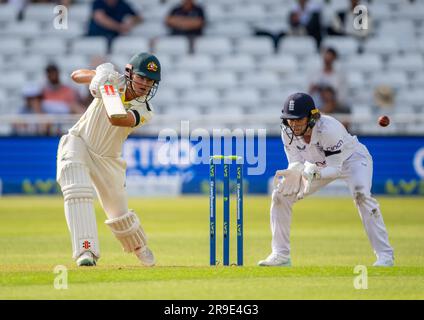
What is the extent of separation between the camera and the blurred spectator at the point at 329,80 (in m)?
18.9

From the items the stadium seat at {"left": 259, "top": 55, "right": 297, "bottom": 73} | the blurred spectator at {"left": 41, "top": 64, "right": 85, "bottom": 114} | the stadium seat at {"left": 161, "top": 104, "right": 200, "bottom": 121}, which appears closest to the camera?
the blurred spectator at {"left": 41, "top": 64, "right": 85, "bottom": 114}

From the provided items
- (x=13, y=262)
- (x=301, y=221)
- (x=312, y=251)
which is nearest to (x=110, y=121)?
(x=13, y=262)

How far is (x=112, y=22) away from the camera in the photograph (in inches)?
826

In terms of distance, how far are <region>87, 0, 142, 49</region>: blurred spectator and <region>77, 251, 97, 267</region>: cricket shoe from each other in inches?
491

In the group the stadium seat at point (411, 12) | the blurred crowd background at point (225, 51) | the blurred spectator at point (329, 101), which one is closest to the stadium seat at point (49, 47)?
the blurred crowd background at point (225, 51)

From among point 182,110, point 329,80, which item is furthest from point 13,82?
point 329,80

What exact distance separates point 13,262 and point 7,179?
8.89 meters

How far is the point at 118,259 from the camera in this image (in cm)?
1041

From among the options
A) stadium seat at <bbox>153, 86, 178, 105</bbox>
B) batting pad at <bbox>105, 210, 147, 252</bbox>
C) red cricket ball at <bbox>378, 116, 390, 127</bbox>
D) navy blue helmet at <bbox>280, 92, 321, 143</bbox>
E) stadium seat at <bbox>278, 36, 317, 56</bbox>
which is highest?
stadium seat at <bbox>278, 36, 317, 56</bbox>

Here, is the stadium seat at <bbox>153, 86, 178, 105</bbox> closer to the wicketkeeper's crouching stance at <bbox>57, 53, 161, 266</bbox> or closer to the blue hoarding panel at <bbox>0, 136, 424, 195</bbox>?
the blue hoarding panel at <bbox>0, 136, 424, 195</bbox>

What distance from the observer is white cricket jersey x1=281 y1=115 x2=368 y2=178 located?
9.05 meters

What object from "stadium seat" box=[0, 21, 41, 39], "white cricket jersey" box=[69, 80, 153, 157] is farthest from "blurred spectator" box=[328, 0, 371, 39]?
"white cricket jersey" box=[69, 80, 153, 157]

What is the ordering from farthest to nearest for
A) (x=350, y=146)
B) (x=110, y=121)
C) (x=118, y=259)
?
1. (x=118, y=259)
2. (x=350, y=146)
3. (x=110, y=121)

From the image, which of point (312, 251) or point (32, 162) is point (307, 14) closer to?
point (32, 162)
